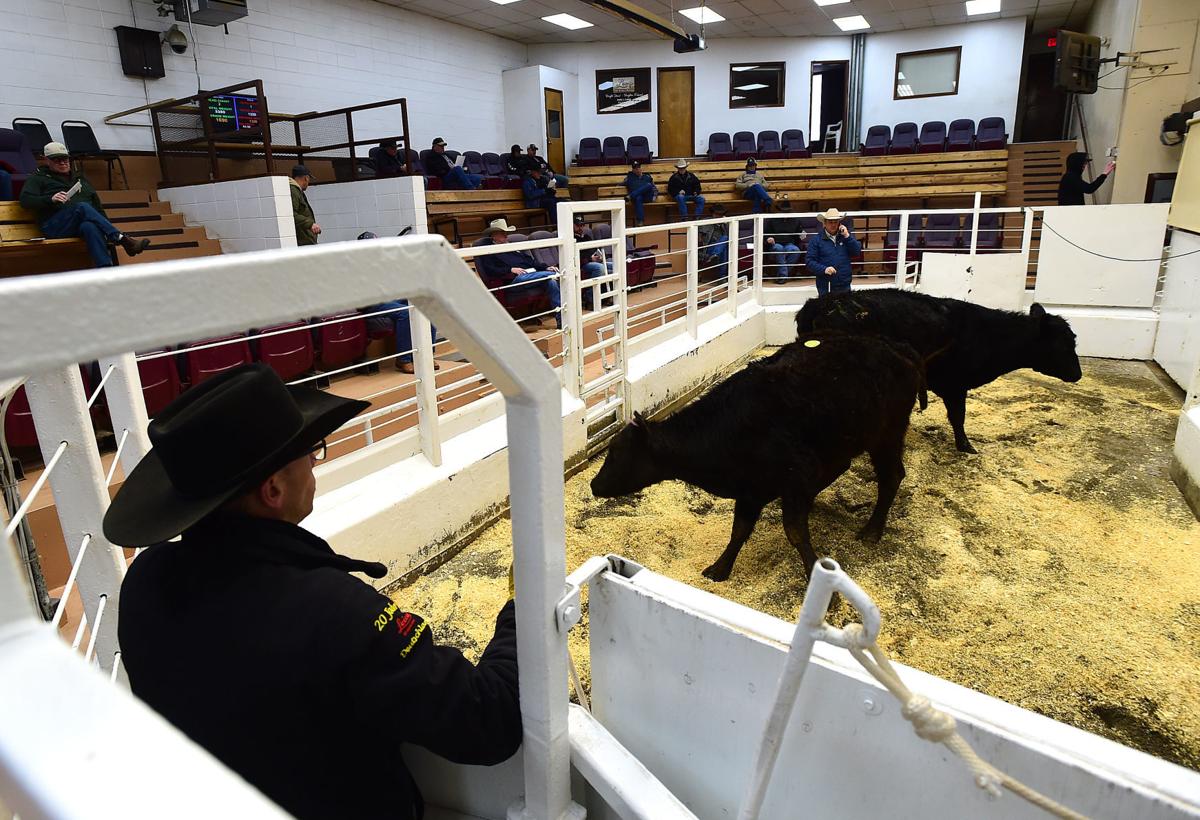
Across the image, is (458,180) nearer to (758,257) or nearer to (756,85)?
(758,257)

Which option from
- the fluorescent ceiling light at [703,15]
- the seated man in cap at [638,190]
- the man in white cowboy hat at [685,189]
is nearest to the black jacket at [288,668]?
the seated man in cap at [638,190]

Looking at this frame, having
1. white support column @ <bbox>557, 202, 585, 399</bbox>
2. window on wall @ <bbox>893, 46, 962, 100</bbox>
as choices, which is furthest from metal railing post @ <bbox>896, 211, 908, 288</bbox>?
window on wall @ <bbox>893, 46, 962, 100</bbox>

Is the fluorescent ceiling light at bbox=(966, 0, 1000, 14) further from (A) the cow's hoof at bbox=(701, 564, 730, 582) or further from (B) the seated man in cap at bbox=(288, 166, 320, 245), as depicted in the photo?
(A) the cow's hoof at bbox=(701, 564, 730, 582)

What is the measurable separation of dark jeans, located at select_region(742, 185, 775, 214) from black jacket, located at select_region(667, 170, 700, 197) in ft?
3.35

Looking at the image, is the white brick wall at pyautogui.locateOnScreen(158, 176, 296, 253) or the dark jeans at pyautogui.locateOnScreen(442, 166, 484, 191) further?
the dark jeans at pyautogui.locateOnScreen(442, 166, 484, 191)

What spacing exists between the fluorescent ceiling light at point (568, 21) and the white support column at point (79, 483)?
15.2m

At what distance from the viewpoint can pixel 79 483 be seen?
161 cm

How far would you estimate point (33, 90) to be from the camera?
8672 mm

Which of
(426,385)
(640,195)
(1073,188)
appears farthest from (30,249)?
(1073,188)

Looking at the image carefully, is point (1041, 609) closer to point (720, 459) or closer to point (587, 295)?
point (720, 459)

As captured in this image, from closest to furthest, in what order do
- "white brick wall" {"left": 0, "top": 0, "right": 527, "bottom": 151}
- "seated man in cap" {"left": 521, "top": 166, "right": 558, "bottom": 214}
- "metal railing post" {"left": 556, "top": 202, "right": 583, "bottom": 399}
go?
"metal railing post" {"left": 556, "top": 202, "right": 583, "bottom": 399}
"white brick wall" {"left": 0, "top": 0, "right": 527, "bottom": 151}
"seated man in cap" {"left": 521, "top": 166, "right": 558, "bottom": 214}

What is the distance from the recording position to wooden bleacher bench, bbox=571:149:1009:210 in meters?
14.5

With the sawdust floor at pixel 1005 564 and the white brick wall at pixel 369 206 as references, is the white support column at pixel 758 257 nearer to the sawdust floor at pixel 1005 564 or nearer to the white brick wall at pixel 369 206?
the sawdust floor at pixel 1005 564

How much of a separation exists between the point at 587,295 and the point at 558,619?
27.8 feet
